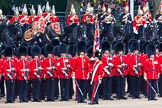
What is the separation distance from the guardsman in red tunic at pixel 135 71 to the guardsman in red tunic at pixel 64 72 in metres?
Answer: 1.94

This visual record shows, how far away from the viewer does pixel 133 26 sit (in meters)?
31.1

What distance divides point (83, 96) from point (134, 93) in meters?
1.89

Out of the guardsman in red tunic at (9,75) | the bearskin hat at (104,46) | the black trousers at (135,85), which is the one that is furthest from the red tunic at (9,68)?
the black trousers at (135,85)

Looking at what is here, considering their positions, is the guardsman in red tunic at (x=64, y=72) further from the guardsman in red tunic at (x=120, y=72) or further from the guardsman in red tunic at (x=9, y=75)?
the guardsman in red tunic at (x=120, y=72)

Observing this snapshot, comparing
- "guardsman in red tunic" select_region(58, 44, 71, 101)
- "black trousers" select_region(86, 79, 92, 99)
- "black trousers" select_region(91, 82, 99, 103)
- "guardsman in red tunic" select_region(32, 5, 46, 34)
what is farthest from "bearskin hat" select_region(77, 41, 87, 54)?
"guardsman in red tunic" select_region(32, 5, 46, 34)

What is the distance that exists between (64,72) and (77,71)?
0.58 m

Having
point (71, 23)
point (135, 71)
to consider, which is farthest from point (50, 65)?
point (71, 23)

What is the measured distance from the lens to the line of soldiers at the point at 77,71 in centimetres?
2369

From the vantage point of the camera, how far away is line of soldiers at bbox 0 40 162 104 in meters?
23.7

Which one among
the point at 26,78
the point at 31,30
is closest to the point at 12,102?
the point at 26,78

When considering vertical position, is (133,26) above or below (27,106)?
above

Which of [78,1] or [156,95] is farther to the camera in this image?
[78,1]

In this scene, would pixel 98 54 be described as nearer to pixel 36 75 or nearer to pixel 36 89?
pixel 36 75

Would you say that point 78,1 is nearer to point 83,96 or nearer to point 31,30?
point 31,30
